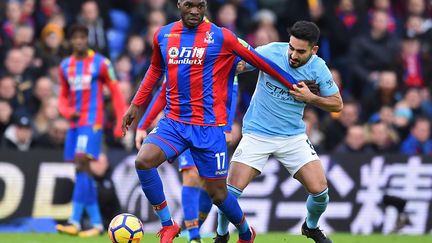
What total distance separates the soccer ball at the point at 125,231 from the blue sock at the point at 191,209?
1421 millimetres

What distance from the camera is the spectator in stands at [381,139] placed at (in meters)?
17.4

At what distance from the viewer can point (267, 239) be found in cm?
1383

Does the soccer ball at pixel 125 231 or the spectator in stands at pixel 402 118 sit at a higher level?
the soccer ball at pixel 125 231

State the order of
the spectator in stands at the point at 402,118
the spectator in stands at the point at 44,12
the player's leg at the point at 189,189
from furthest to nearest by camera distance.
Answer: the spectator in stands at the point at 44,12 → the spectator in stands at the point at 402,118 → the player's leg at the point at 189,189

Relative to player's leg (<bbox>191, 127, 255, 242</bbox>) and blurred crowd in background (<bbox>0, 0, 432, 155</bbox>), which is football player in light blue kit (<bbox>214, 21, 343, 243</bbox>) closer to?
player's leg (<bbox>191, 127, 255, 242</bbox>)

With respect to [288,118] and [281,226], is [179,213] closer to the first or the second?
[281,226]

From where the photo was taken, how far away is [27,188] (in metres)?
15.5

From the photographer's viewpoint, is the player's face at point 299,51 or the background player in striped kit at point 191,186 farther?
the background player in striped kit at point 191,186

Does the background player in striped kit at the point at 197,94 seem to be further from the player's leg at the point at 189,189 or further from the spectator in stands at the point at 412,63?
the spectator in stands at the point at 412,63

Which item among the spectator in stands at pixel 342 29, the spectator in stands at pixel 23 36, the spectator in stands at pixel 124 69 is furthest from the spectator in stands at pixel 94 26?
the spectator in stands at pixel 342 29

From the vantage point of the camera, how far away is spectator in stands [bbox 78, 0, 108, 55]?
703 inches

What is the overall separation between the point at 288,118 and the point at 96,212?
13.7 ft

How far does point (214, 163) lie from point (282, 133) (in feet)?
3.52

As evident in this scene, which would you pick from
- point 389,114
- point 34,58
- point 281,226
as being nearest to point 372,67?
point 389,114
